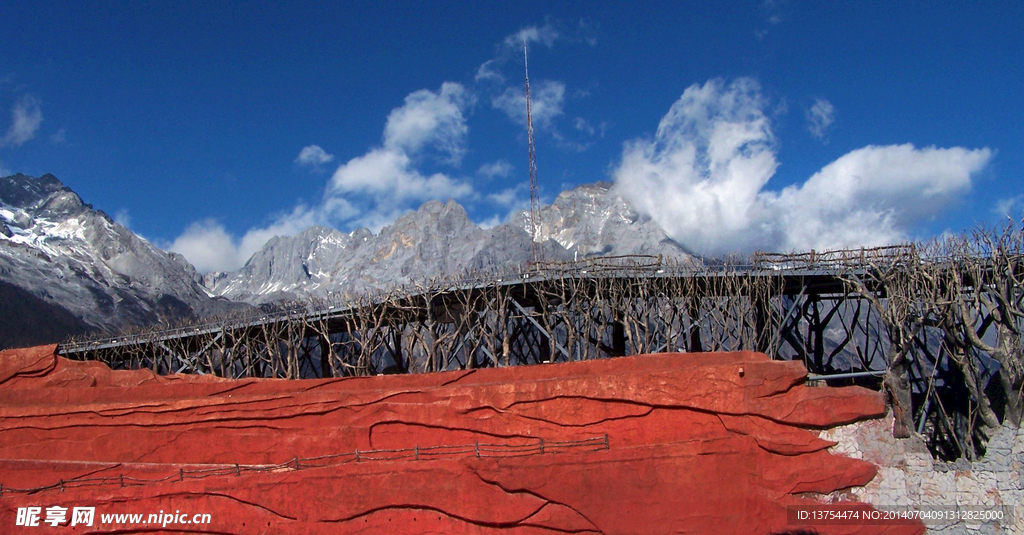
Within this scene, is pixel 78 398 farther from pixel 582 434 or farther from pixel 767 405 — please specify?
pixel 767 405

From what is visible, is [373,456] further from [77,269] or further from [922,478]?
[77,269]

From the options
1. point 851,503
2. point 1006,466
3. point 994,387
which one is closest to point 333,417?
A: point 851,503

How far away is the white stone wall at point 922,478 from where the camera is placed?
15430 millimetres

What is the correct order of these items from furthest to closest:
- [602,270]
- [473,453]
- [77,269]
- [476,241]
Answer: [476,241]
[77,269]
[602,270]
[473,453]

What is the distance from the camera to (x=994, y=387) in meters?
20.6

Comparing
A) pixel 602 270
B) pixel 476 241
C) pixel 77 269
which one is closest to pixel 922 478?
pixel 602 270

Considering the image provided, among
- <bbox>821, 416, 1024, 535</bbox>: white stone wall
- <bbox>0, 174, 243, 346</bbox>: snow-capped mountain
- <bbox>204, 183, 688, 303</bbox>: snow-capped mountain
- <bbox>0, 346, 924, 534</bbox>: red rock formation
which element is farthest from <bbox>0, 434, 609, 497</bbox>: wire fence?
<bbox>204, 183, 688, 303</bbox>: snow-capped mountain

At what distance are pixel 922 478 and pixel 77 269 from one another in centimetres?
8781

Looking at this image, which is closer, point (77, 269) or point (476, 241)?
point (77, 269)

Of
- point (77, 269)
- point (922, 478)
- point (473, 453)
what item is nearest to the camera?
point (922, 478)

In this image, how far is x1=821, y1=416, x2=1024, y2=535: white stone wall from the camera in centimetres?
1543

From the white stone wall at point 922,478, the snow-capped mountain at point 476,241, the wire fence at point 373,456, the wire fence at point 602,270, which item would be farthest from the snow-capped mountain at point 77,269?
the white stone wall at point 922,478

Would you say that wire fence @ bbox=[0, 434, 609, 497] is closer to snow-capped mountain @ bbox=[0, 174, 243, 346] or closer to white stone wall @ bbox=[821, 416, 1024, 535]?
white stone wall @ bbox=[821, 416, 1024, 535]

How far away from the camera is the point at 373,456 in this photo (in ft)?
53.7
